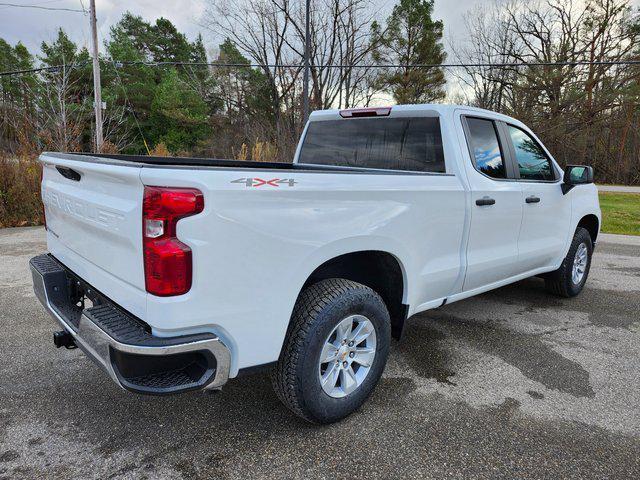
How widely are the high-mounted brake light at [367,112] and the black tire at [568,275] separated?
104 inches

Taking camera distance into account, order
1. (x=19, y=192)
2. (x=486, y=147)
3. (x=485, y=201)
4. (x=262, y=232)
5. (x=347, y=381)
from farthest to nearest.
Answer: (x=19, y=192) → (x=486, y=147) → (x=485, y=201) → (x=347, y=381) → (x=262, y=232)

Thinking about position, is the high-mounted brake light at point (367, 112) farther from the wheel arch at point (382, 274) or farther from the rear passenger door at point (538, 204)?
the wheel arch at point (382, 274)

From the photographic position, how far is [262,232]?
200cm

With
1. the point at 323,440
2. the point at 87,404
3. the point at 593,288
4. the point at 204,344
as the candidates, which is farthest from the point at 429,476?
the point at 593,288

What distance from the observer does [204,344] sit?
1.90 meters

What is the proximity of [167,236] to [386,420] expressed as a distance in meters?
1.67

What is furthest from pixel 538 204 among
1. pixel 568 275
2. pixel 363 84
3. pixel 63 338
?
pixel 363 84

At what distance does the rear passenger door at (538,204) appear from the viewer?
384 centimetres

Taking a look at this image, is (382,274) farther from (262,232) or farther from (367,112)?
(367,112)

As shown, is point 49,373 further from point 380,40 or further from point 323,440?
point 380,40

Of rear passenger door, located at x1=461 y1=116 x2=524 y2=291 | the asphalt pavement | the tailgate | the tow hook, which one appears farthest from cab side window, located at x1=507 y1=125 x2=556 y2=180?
the tow hook

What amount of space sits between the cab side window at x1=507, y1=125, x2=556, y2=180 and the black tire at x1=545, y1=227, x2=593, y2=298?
943 millimetres

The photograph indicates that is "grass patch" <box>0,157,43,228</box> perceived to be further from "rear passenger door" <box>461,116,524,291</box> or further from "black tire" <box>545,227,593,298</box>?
"black tire" <box>545,227,593,298</box>

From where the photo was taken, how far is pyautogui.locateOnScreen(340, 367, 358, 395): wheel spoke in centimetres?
257
